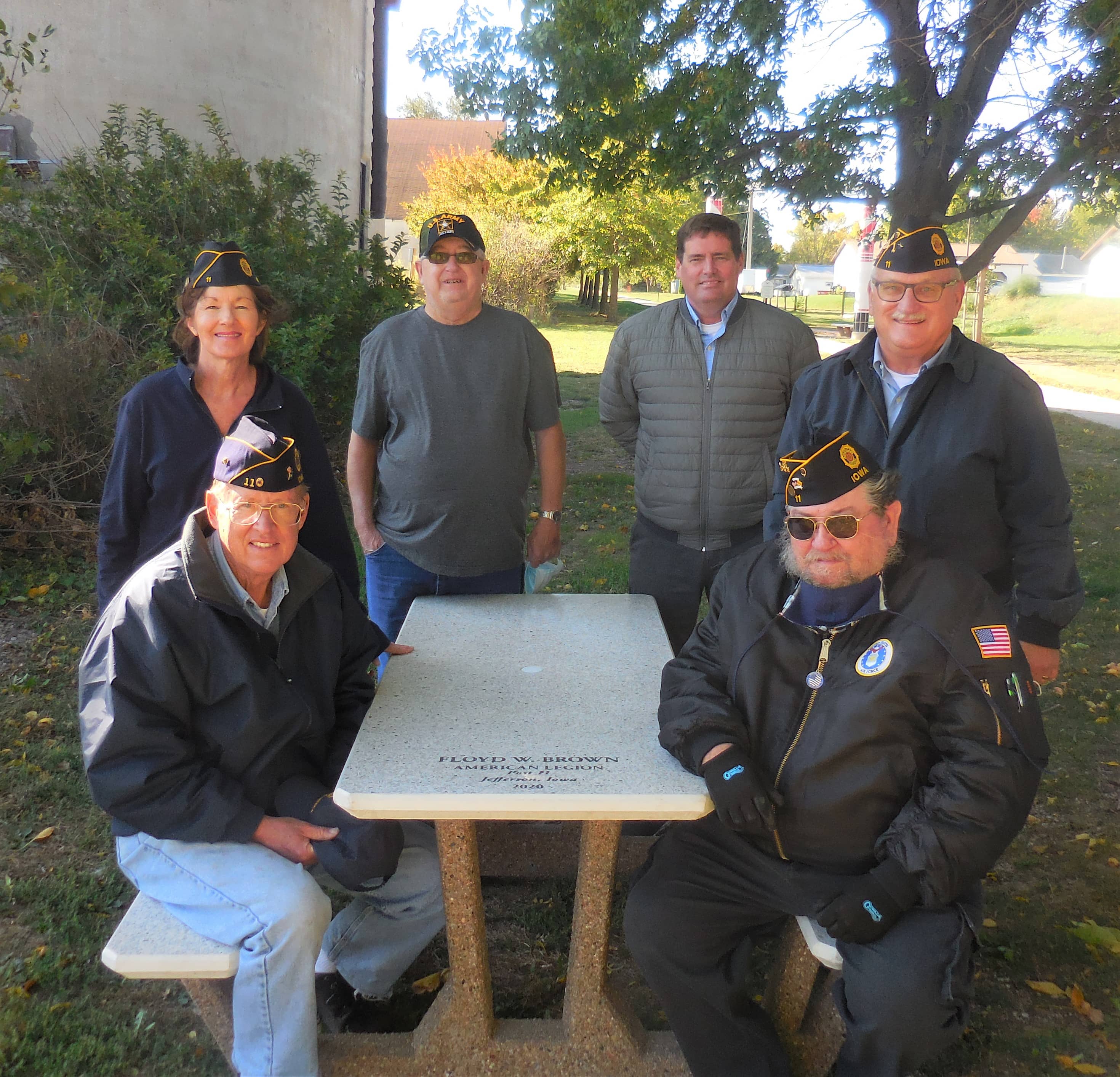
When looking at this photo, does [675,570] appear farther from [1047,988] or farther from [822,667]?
[1047,988]

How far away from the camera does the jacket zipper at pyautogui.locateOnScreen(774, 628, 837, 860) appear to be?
7.98ft

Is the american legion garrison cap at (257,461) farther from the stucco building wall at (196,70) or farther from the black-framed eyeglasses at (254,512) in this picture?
the stucco building wall at (196,70)

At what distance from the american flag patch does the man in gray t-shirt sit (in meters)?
1.69

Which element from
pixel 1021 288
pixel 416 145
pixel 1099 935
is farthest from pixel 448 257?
pixel 416 145

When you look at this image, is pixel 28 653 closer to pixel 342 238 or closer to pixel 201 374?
pixel 201 374

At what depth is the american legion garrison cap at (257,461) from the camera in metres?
2.47

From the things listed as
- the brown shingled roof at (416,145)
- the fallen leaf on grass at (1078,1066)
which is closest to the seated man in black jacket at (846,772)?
the fallen leaf on grass at (1078,1066)

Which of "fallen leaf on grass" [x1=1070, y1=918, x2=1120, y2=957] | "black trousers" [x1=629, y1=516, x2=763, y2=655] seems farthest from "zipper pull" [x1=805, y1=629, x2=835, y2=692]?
"fallen leaf on grass" [x1=1070, y1=918, x2=1120, y2=957]

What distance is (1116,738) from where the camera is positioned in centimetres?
481

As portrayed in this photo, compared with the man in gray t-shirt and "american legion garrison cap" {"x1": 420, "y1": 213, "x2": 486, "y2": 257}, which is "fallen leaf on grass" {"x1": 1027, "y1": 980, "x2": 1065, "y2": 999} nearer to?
the man in gray t-shirt

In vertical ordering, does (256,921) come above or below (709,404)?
below

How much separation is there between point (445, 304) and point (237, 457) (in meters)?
1.24

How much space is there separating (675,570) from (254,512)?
171 cm

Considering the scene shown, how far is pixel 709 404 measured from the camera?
3613 mm
